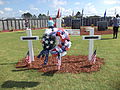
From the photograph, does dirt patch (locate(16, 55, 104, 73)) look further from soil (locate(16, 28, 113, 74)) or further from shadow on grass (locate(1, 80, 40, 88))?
shadow on grass (locate(1, 80, 40, 88))

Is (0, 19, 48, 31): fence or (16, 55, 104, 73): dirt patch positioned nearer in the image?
(16, 55, 104, 73): dirt patch

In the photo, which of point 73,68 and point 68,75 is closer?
point 68,75

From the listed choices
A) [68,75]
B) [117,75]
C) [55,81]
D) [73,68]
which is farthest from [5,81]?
[117,75]

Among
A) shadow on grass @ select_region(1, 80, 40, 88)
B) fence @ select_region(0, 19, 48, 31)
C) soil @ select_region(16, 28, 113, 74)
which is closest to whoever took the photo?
shadow on grass @ select_region(1, 80, 40, 88)

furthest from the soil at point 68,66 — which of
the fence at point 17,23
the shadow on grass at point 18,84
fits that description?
the fence at point 17,23

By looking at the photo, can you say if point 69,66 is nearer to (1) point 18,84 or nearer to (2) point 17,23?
(1) point 18,84

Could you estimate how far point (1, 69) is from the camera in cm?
493

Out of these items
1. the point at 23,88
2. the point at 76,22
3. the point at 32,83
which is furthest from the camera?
the point at 76,22

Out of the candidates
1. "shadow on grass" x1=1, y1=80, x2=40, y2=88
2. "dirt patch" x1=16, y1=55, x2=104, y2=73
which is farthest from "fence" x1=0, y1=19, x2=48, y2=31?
"shadow on grass" x1=1, y1=80, x2=40, y2=88

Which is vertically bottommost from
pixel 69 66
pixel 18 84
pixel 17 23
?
pixel 18 84

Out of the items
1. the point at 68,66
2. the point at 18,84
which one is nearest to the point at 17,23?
the point at 68,66

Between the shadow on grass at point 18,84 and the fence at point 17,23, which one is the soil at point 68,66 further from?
the fence at point 17,23

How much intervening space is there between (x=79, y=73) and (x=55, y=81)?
3.02 feet

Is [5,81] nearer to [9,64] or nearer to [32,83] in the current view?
[32,83]
